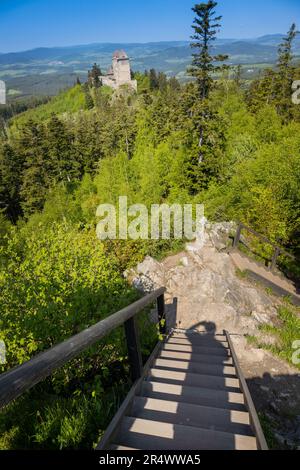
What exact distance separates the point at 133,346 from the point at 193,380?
4.13 feet

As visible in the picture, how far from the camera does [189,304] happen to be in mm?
9055

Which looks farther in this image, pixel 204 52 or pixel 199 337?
pixel 204 52

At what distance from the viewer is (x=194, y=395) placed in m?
3.70

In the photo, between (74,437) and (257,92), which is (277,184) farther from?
(257,92)

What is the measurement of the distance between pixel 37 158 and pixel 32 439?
128ft

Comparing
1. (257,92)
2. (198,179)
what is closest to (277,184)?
(198,179)

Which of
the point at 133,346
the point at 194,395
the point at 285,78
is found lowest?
the point at 194,395

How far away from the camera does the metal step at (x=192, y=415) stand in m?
3.05

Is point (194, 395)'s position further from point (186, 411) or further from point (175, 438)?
point (175, 438)


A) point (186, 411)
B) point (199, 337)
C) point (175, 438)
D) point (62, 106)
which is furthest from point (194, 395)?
point (62, 106)

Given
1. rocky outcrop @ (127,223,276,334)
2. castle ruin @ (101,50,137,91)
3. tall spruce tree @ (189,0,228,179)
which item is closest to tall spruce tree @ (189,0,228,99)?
tall spruce tree @ (189,0,228,179)

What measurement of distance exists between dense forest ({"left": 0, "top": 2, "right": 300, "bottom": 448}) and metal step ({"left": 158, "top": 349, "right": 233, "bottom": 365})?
14.6 inches

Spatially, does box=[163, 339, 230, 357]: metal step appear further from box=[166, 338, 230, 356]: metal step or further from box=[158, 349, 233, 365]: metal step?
box=[158, 349, 233, 365]: metal step

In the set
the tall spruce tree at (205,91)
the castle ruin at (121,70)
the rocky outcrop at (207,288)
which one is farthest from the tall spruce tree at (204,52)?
the castle ruin at (121,70)
